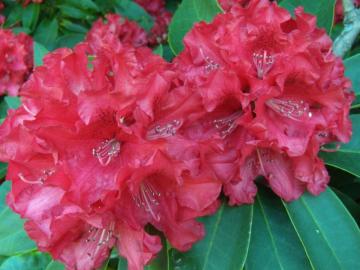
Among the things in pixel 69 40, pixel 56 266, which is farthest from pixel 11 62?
pixel 56 266

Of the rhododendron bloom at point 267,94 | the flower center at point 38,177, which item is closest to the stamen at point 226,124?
the rhododendron bloom at point 267,94

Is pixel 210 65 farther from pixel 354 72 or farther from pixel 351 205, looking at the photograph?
pixel 351 205

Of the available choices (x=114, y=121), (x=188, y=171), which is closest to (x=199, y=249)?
(x=188, y=171)

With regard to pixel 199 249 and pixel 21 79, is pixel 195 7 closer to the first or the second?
pixel 199 249

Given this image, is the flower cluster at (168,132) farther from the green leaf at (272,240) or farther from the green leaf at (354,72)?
the green leaf at (354,72)

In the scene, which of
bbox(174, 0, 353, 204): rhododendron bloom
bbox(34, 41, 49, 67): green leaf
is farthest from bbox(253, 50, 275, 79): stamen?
bbox(34, 41, 49, 67): green leaf

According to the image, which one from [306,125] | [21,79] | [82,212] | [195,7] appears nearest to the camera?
[82,212]
